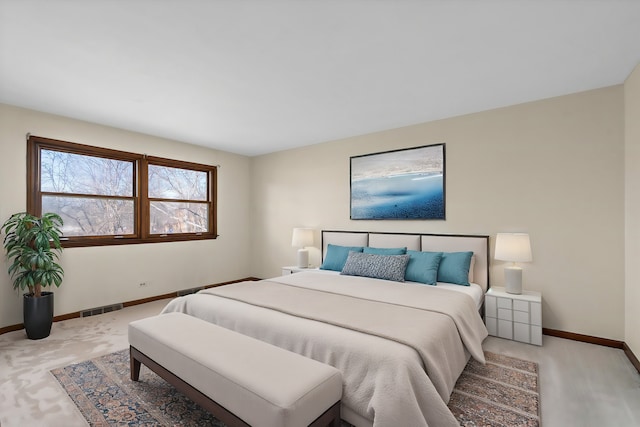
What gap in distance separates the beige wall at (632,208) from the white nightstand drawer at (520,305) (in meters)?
0.76

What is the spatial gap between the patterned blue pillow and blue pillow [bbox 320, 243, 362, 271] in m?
0.28

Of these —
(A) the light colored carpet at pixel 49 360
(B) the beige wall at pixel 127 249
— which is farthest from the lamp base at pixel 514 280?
(B) the beige wall at pixel 127 249

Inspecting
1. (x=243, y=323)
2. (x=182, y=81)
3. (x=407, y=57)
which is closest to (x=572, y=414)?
(x=243, y=323)

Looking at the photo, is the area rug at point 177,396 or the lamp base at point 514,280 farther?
the lamp base at point 514,280

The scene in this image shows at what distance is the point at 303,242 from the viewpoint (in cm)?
482

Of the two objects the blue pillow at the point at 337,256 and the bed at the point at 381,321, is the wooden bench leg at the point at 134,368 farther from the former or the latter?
the blue pillow at the point at 337,256

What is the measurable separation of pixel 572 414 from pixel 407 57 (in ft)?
8.87

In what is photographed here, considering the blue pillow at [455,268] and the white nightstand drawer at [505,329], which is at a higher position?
the blue pillow at [455,268]

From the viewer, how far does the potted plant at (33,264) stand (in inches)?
124

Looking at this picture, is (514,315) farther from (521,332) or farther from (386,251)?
(386,251)

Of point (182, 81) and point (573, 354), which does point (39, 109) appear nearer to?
point (182, 81)

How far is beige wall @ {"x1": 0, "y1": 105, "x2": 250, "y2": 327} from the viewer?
11.0 ft

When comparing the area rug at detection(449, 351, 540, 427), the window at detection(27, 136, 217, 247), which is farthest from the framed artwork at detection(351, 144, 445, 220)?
the window at detection(27, 136, 217, 247)

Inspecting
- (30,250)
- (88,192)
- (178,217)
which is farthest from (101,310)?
(178,217)
